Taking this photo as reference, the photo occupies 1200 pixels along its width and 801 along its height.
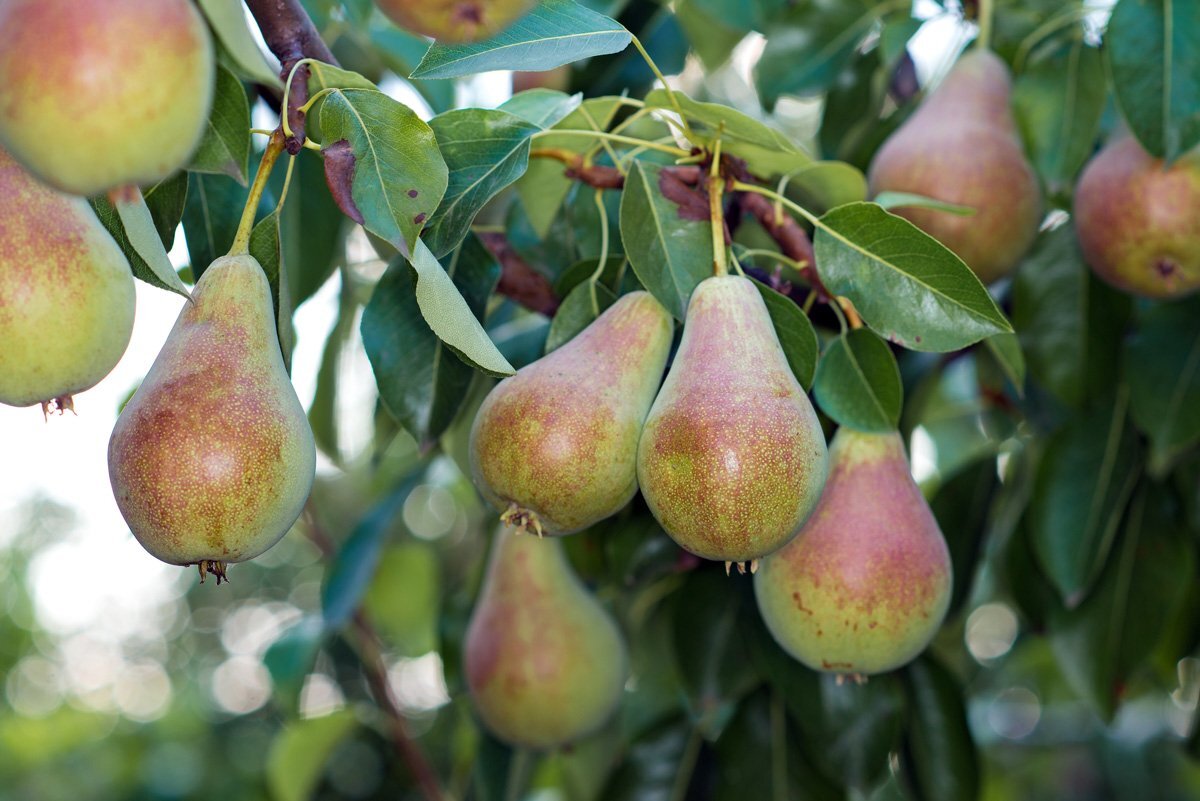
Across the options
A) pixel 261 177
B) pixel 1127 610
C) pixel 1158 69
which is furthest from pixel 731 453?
pixel 1127 610

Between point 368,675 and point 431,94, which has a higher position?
point 431,94

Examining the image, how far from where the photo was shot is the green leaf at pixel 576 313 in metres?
1.00

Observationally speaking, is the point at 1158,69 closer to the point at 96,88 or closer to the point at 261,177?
the point at 261,177

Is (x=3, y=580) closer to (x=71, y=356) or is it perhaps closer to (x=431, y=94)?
(x=431, y=94)

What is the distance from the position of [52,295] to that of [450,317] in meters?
0.24

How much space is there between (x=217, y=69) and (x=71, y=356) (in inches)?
9.2

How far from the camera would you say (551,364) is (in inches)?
34.1

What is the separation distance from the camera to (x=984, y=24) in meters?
1.40

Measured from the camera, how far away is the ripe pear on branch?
0.70 meters

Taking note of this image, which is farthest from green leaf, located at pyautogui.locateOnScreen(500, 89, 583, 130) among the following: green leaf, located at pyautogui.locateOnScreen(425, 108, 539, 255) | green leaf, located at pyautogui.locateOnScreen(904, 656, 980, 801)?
green leaf, located at pyautogui.locateOnScreen(904, 656, 980, 801)

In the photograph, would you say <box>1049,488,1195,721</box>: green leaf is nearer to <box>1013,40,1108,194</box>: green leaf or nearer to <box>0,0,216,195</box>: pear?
<box>1013,40,1108,194</box>: green leaf

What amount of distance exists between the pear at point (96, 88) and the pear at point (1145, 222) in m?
0.99

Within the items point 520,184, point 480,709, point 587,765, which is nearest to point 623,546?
point 480,709

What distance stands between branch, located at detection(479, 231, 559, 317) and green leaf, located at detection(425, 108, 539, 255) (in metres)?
0.30
